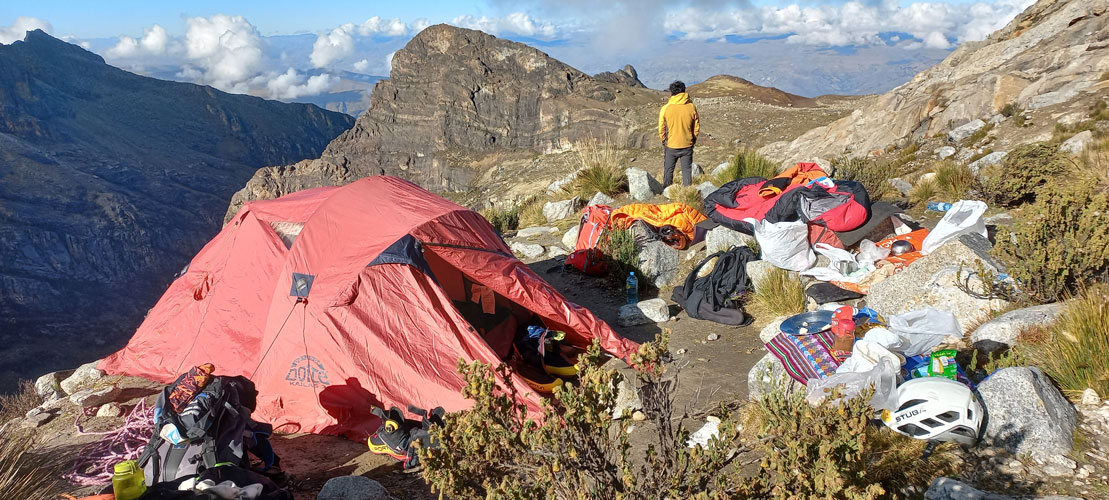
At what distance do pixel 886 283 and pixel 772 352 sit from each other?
1.77 metres

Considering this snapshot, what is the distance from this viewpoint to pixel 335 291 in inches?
217

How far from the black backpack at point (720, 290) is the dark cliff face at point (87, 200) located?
69966 millimetres

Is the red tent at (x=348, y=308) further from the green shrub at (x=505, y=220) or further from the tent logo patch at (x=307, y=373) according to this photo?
the green shrub at (x=505, y=220)

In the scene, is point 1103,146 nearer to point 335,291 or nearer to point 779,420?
point 779,420

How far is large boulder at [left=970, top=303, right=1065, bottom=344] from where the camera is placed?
4.31m

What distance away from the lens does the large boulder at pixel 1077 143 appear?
331 inches

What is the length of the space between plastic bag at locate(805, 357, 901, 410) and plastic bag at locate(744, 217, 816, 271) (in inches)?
126

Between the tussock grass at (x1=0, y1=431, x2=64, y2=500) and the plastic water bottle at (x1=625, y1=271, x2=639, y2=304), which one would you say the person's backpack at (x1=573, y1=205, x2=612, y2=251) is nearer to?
the plastic water bottle at (x1=625, y1=271, x2=639, y2=304)

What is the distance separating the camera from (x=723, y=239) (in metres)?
8.44

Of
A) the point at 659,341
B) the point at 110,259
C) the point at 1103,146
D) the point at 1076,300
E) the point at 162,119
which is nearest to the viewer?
the point at 659,341

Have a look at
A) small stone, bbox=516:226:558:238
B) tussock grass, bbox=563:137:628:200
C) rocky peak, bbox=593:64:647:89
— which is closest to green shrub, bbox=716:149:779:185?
tussock grass, bbox=563:137:628:200

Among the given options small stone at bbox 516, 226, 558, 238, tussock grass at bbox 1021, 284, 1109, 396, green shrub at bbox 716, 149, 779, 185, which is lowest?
small stone at bbox 516, 226, 558, 238

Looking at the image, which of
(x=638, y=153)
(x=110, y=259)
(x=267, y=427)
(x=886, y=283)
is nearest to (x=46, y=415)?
(x=267, y=427)

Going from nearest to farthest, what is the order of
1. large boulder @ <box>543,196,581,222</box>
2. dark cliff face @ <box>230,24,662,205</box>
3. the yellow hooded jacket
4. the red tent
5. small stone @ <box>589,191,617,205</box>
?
1. the red tent
2. the yellow hooded jacket
3. small stone @ <box>589,191,617,205</box>
4. large boulder @ <box>543,196,581,222</box>
5. dark cliff face @ <box>230,24,662,205</box>
